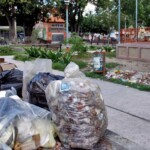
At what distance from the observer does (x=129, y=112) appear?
20.7ft

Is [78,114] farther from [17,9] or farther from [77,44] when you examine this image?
[17,9]

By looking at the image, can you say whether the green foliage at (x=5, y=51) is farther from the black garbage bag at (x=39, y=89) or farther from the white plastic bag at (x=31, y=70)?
the black garbage bag at (x=39, y=89)

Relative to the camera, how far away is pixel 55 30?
6431 cm

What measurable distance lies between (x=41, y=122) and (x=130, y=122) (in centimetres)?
262

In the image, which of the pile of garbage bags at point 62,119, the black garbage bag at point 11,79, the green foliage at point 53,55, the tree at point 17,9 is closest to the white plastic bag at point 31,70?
the black garbage bag at point 11,79

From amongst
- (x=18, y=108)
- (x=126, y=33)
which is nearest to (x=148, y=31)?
(x=126, y=33)

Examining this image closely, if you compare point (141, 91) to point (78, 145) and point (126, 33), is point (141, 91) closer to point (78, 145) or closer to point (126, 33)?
point (78, 145)

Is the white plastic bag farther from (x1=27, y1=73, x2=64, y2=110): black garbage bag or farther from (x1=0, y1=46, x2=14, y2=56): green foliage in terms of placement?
(x1=0, y1=46, x2=14, y2=56): green foliage

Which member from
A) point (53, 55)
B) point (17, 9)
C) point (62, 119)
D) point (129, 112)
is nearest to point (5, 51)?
point (53, 55)

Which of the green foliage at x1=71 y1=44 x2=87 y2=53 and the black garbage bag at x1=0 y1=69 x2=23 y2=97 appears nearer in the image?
the black garbage bag at x1=0 y1=69 x2=23 y2=97

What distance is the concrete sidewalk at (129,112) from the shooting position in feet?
16.3

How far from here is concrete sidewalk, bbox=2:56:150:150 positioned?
16.3ft

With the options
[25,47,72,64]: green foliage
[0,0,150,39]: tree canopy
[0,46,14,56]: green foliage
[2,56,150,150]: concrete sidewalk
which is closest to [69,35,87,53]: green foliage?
[25,47,72,64]: green foliage

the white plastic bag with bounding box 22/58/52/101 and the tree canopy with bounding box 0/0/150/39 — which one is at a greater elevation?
the tree canopy with bounding box 0/0/150/39
